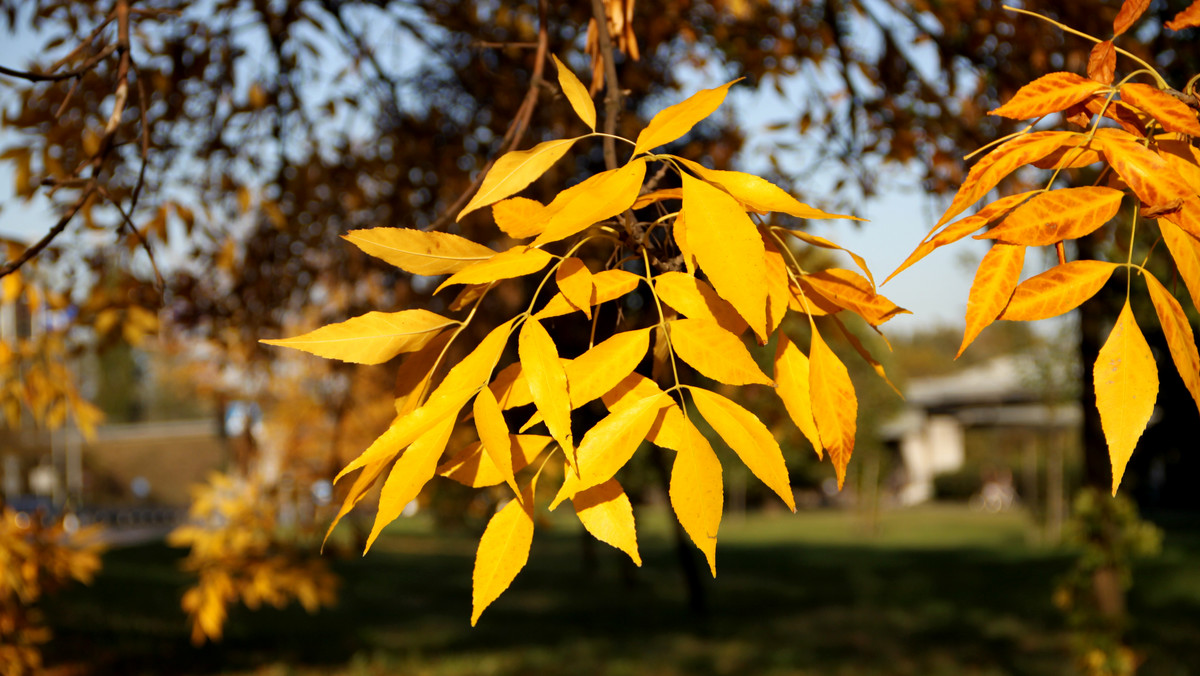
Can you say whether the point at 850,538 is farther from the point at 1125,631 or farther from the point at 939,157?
the point at 939,157

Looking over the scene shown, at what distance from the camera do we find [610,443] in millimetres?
753

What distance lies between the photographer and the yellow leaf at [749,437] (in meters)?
0.76

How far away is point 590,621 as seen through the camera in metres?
9.84

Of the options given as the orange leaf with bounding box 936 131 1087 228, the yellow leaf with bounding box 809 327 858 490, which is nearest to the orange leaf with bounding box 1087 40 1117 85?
the orange leaf with bounding box 936 131 1087 228

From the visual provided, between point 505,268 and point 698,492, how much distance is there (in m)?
0.25

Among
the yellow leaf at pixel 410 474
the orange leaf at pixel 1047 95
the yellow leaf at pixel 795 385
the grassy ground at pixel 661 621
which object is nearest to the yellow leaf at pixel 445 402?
the yellow leaf at pixel 410 474

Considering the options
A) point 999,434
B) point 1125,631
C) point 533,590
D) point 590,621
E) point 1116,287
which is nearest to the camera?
point 1125,631

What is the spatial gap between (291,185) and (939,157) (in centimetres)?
271

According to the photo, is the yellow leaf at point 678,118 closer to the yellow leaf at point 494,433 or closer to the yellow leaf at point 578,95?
the yellow leaf at point 578,95

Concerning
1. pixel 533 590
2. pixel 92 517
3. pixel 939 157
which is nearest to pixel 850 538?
pixel 533 590

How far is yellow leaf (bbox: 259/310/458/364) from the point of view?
33.5 inches

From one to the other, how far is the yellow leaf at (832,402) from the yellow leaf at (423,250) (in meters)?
0.33

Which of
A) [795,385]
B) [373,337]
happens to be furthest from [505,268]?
[795,385]

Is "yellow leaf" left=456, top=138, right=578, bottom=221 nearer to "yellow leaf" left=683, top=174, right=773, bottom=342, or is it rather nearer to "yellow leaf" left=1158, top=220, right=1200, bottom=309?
"yellow leaf" left=683, top=174, right=773, bottom=342
